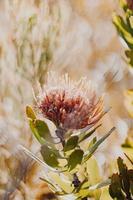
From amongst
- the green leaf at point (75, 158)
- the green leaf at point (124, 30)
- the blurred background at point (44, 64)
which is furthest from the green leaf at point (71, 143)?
the blurred background at point (44, 64)

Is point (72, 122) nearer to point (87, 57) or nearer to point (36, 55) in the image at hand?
point (36, 55)

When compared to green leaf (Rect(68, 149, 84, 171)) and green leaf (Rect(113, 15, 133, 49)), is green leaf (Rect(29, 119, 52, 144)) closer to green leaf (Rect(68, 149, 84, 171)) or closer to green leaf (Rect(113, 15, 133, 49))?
green leaf (Rect(68, 149, 84, 171))

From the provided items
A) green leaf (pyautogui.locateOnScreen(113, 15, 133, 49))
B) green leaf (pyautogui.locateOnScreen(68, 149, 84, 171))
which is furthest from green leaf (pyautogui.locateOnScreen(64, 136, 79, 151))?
green leaf (pyautogui.locateOnScreen(113, 15, 133, 49))

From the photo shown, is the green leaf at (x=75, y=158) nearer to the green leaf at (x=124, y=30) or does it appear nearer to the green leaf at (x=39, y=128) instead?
the green leaf at (x=39, y=128)

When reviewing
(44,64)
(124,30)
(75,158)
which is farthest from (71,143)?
(44,64)

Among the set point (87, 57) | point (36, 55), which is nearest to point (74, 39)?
point (87, 57)

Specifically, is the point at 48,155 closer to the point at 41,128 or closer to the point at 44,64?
the point at 41,128
